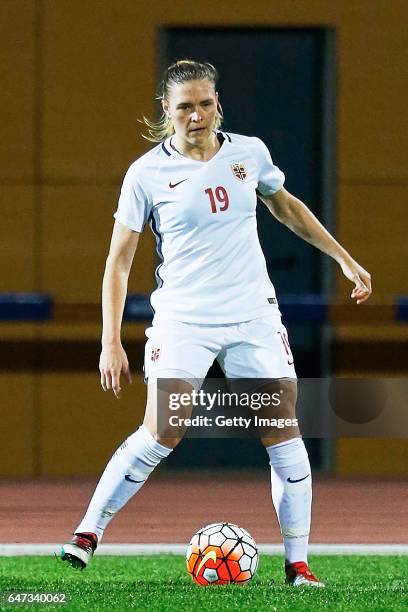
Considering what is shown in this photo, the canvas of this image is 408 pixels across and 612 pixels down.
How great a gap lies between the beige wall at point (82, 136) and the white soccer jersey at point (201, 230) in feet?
22.4

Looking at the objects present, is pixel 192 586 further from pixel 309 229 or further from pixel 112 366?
pixel 309 229

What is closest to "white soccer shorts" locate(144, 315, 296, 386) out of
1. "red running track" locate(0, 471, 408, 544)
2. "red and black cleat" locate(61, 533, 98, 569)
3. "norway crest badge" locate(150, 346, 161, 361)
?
"norway crest badge" locate(150, 346, 161, 361)

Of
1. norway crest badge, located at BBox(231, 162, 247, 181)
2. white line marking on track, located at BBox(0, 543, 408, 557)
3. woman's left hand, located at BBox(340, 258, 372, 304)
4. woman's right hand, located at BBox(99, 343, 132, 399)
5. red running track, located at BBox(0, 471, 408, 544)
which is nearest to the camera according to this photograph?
woman's right hand, located at BBox(99, 343, 132, 399)

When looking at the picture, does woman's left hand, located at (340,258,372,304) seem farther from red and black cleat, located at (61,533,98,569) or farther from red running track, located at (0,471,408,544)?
red running track, located at (0,471,408,544)

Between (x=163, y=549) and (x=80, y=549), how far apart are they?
1822mm

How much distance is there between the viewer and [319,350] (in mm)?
14312

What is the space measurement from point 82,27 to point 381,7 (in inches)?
103

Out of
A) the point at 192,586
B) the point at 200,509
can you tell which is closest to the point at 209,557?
the point at 192,586

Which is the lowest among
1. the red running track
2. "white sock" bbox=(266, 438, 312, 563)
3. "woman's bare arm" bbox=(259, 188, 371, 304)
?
the red running track

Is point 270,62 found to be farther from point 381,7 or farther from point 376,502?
point 376,502

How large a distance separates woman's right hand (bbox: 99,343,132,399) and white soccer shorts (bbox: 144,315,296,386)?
6.8 inches

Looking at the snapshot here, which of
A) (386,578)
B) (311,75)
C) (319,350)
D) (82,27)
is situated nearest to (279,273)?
(319,350)

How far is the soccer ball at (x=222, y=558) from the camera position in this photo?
7227mm

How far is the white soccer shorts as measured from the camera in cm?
716
